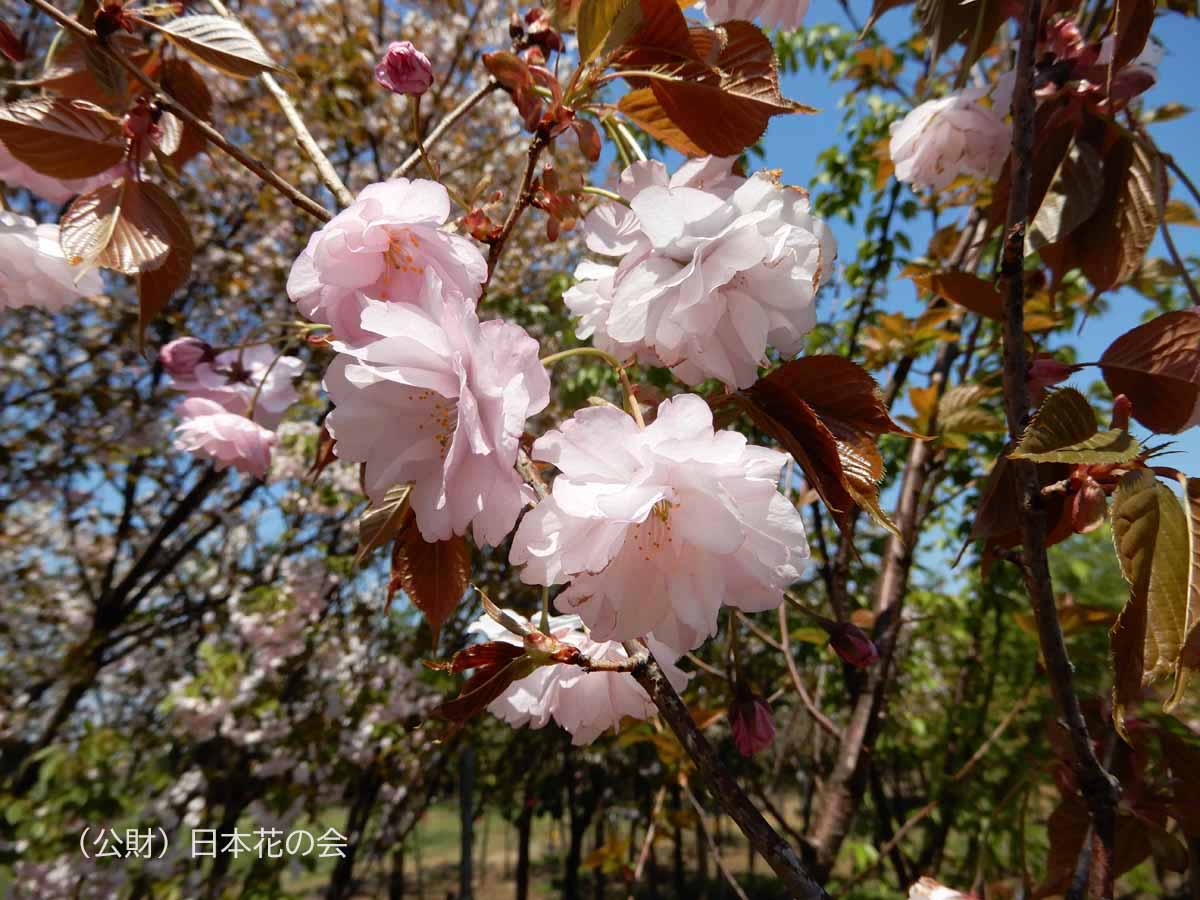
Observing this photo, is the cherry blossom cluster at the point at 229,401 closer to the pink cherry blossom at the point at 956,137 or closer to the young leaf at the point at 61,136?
the young leaf at the point at 61,136

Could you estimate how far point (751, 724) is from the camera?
2.35 feet

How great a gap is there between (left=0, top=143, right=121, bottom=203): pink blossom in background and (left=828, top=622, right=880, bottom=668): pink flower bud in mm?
896

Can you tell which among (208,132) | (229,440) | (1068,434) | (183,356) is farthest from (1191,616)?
(183,356)

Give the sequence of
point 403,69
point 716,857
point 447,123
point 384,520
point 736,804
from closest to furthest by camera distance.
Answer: point 736,804 < point 384,520 < point 403,69 < point 447,123 < point 716,857

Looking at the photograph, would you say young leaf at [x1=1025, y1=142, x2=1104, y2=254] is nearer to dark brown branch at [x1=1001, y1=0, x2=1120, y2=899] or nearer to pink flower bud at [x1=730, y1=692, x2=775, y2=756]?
dark brown branch at [x1=1001, y1=0, x2=1120, y2=899]

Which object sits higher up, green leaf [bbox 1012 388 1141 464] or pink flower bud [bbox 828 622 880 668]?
green leaf [bbox 1012 388 1141 464]

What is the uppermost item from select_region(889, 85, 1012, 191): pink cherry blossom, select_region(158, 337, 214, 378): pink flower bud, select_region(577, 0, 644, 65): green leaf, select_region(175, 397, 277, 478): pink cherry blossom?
select_region(889, 85, 1012, 191): pink cherry blossom

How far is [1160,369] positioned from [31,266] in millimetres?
1051

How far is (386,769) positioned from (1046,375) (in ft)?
10.6

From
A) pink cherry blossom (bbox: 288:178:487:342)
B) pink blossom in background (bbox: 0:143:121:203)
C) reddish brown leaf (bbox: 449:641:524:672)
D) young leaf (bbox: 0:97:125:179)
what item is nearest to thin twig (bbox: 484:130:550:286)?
pink cherry blossom (bbox: 288:178:487:342)

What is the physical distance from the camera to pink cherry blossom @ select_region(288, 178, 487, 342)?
1.68 feet

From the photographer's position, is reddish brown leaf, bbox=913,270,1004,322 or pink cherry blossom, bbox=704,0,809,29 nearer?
pink cherry blossom, bbox=704,0,809,29

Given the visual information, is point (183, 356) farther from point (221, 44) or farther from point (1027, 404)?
point (1027, 404)

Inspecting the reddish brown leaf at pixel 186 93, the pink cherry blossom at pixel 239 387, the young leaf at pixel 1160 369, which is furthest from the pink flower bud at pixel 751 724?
the reddish brown leaf at pixel 186 93
